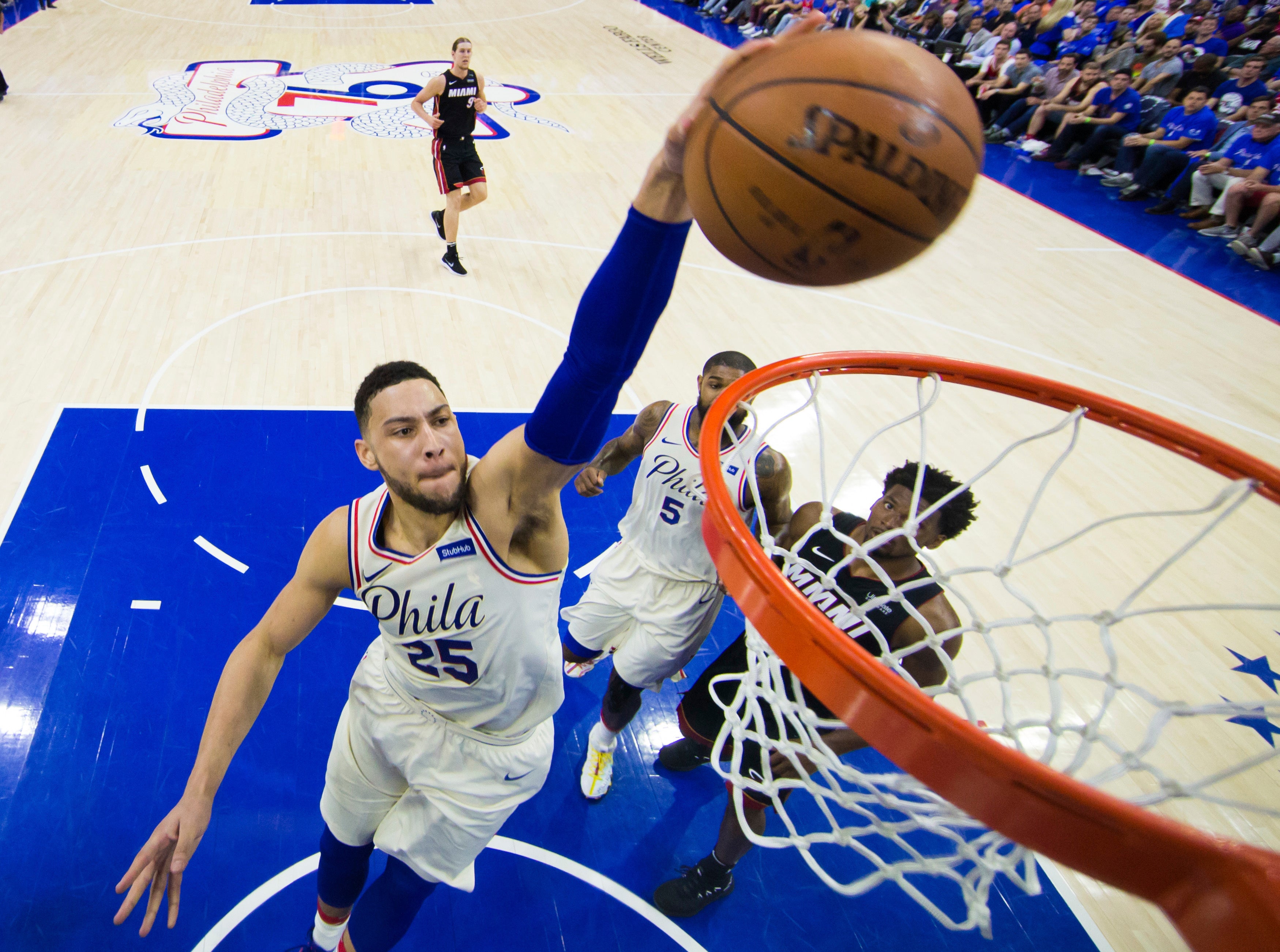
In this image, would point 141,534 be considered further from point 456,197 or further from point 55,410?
point 456,197

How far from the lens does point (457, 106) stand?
21.0 feet

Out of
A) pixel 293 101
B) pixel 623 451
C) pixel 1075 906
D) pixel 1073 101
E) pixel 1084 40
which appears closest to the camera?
pixel 1075 906

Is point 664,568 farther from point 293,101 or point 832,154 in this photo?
point 293,101

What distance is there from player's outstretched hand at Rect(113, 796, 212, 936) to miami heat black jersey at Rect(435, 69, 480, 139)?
5764mm

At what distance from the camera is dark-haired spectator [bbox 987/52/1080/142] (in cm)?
1069

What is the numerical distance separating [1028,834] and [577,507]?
3437 mm

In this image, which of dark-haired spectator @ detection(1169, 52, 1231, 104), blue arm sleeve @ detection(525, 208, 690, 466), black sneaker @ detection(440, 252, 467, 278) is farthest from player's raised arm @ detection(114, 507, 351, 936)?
dark-haired spectator @ detection(1169, 52, 1231, 104)

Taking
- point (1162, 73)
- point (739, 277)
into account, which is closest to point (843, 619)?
point (739, 277)

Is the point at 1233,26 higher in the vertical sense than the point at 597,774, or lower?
higher

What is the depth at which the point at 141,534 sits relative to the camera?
155 inches

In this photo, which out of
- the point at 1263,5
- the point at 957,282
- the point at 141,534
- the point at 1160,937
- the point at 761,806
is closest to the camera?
the point at 761,806

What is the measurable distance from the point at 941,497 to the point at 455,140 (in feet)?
17.2

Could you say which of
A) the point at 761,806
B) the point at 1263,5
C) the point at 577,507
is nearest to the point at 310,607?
the point at 761,806

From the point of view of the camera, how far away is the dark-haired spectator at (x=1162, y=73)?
9984mm
